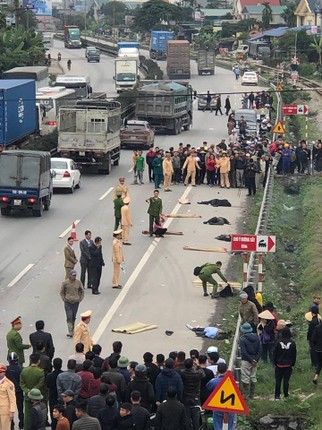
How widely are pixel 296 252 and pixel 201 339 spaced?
11284 millimetres

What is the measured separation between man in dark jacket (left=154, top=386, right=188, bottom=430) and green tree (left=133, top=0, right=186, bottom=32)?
14926 cm

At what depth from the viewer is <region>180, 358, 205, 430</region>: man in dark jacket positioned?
1802 centimetres

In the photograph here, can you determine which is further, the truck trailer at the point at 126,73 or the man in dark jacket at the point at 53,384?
the truck trailer at the point at 126,73

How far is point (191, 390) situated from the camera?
1812 cm

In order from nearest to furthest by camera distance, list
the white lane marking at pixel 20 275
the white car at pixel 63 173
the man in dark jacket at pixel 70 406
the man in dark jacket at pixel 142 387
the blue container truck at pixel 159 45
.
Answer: the man in dark jacket at pixel 70 406 < the man in dark jacket at pixel 142 387 < the white lane marking at pixel 20 275 < the white car at pixel 63 173 < the blue container truck at pixel 159 45

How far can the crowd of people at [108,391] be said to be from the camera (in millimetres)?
16500

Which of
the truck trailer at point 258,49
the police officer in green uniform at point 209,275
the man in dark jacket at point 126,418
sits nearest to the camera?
the man in dark jacket at point 126,418

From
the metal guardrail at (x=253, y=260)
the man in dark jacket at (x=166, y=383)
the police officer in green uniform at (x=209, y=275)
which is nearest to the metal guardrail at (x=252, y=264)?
the metal guardrail at (x=253, y=260)

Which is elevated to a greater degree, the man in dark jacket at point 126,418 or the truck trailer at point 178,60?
the man in dark jacket at point 126,418

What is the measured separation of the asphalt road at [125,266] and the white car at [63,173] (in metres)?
0.47

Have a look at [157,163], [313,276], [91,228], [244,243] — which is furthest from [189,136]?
[244,243]

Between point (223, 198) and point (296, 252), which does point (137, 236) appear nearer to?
point (296, 252)

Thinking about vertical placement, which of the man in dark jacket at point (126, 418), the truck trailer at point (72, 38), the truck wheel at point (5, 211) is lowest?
the truck trailer at point (72, 38)

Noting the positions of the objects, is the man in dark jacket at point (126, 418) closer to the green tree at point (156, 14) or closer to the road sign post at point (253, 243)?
the road sign post at point (253, 243)
